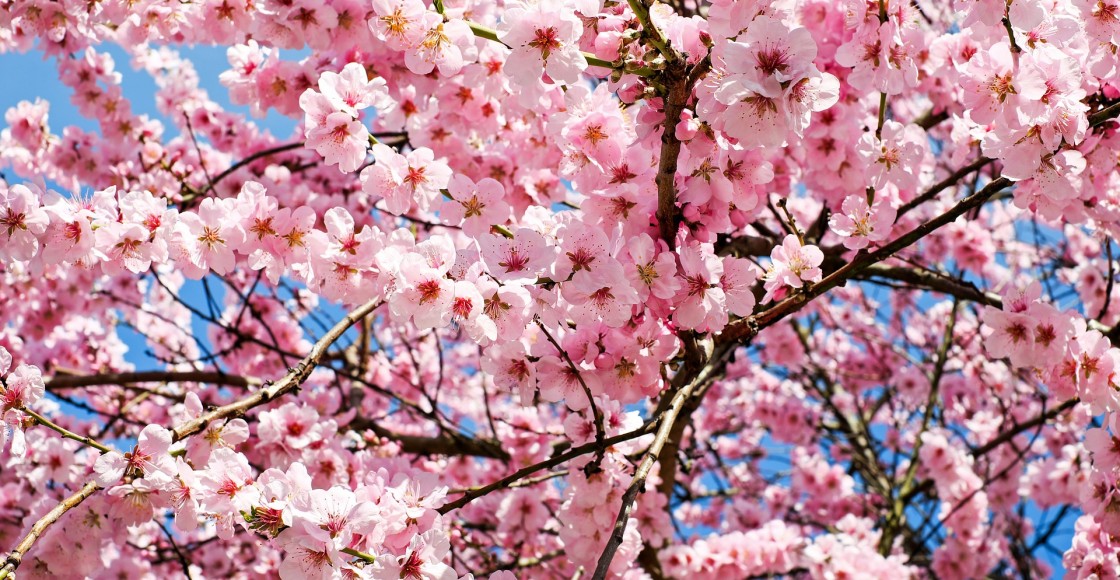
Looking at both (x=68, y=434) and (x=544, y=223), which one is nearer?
(x=68, y=434)

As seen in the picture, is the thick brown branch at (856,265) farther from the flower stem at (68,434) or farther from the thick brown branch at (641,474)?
the flower stem at (68,434)

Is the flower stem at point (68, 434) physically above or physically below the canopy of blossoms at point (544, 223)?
below

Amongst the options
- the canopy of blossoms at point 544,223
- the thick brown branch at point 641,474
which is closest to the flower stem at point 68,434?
the canopy of blossoms at point 544,223

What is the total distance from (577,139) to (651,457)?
0.84 m

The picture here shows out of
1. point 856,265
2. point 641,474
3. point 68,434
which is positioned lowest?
point 68,434

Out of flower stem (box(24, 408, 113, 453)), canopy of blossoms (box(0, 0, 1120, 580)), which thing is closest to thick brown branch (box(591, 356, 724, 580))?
canopy of blossoms (box(0, 0, 1120, 580))

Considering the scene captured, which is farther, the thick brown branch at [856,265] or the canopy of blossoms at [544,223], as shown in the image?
the thick brown branch at [856,265]

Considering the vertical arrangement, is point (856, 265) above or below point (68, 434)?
above

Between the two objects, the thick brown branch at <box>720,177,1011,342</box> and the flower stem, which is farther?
the thick brown branch at <box>720,177,1011,342</box>

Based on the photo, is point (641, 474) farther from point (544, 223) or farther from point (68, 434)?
point (68, 434)

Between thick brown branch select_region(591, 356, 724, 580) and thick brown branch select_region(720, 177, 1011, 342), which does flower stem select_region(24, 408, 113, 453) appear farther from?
thick brown branch select_region(720, 177, 1011, 342)

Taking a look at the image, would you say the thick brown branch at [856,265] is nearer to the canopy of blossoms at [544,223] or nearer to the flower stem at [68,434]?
the canopy of blossoms at [544,223]

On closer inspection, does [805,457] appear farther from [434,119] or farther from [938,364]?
[434,119]

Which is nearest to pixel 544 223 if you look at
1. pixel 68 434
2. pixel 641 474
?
pixel 641 474
